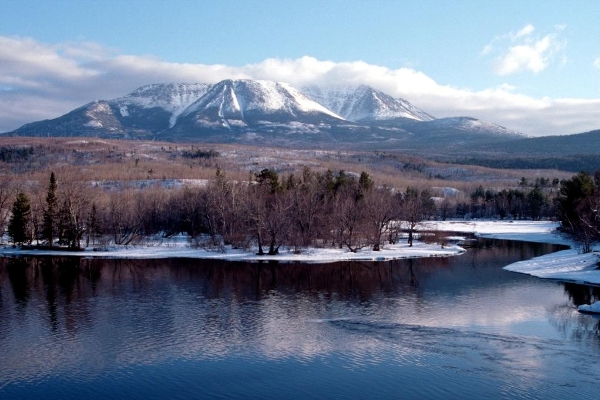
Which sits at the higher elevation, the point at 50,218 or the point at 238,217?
the point at 50,218

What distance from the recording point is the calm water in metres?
21.4

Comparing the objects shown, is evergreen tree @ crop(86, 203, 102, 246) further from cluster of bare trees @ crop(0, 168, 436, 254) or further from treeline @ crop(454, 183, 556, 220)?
treeline @ crop(454, 183, 556, 220)

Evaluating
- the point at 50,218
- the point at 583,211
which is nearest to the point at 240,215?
the point at 50,218

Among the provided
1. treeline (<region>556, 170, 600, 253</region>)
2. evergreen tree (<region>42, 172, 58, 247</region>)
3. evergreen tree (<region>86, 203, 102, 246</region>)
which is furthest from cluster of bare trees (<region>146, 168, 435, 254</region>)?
treeline (<region>556, 170, 600, 253</region>)

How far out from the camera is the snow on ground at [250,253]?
190ft

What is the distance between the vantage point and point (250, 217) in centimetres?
6075

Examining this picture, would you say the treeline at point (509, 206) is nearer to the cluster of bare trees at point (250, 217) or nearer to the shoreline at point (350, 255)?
the shoreline at point (350, 255)

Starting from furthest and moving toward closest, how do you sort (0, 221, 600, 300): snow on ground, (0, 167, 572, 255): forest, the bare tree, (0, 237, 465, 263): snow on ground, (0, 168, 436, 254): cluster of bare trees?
the bare tree < (0, 167, 572, 255): forest < (0, 168, 436, 254): cluster of bare trees < (0, 237, 465, 263): snow on ground < (0, 221, 600, 300): snow on ground

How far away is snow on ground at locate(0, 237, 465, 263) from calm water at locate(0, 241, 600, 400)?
11.5 meters

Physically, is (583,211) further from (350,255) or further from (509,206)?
Answer: (509,206)

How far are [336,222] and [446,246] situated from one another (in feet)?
45.2

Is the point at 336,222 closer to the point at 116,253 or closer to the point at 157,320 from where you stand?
the point at 116,253

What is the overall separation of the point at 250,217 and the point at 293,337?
3382 centimetres

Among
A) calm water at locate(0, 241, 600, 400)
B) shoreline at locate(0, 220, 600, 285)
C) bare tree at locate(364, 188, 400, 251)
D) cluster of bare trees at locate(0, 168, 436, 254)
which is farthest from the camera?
bare tree at locate(364, 188, 400, 251)
